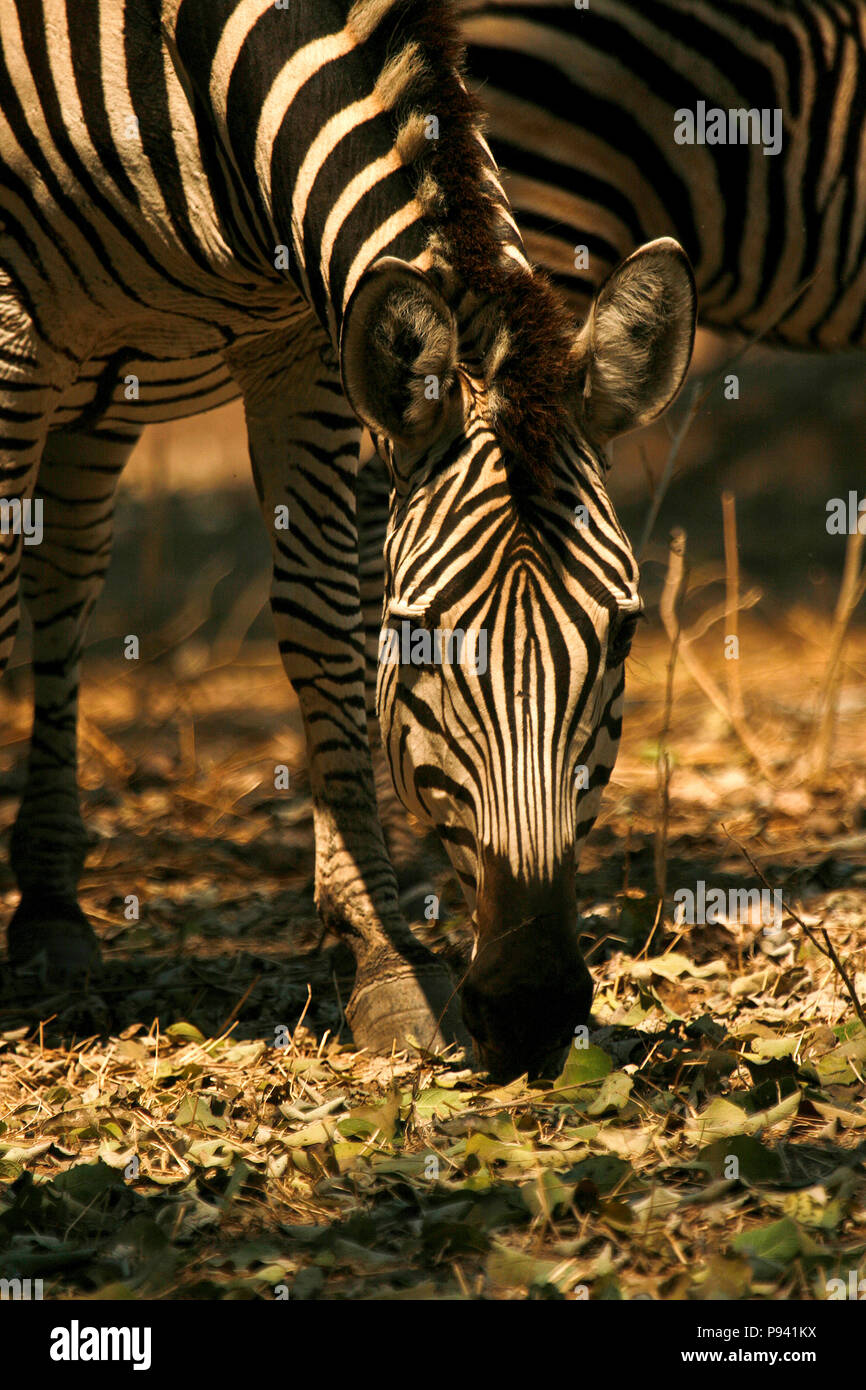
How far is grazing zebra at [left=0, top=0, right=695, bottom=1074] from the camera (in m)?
2.99

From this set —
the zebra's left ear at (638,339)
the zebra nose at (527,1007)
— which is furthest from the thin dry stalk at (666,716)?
the zebra nose at (527,1007)

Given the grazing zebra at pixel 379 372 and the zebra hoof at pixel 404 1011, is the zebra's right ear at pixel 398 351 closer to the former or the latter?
the grazing zebra at pixel 379 372

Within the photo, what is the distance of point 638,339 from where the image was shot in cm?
324

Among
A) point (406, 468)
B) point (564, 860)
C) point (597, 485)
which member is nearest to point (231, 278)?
point (406, 468)

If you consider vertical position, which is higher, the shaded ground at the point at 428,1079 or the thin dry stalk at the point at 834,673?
the thin dry stalk at the point at 834,673

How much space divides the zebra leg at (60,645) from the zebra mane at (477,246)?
7.90ft

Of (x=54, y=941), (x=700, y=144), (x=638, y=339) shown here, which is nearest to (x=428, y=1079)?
(x=54, y=941)

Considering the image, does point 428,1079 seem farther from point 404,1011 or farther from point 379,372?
point 379,372

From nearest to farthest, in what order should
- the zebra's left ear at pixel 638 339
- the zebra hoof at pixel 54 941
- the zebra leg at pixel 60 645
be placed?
the zebra's left ear at pixel 638 339 → the zebra hoof at pixel 54 941 → the zebra leg at pixel 60 645

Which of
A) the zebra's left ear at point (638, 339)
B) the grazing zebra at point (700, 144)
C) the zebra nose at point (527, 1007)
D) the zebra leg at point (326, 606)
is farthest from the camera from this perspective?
the zebra leg at point (326, 606)

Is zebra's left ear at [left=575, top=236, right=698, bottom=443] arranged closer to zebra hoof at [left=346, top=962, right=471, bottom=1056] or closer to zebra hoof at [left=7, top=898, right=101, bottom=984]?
zebra hoof at [left=346, top=962, right=471, bottom=1056]

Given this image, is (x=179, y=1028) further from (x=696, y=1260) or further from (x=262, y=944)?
(x=696, y=1260)

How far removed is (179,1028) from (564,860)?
194 centimetres

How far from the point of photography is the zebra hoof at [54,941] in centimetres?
513
